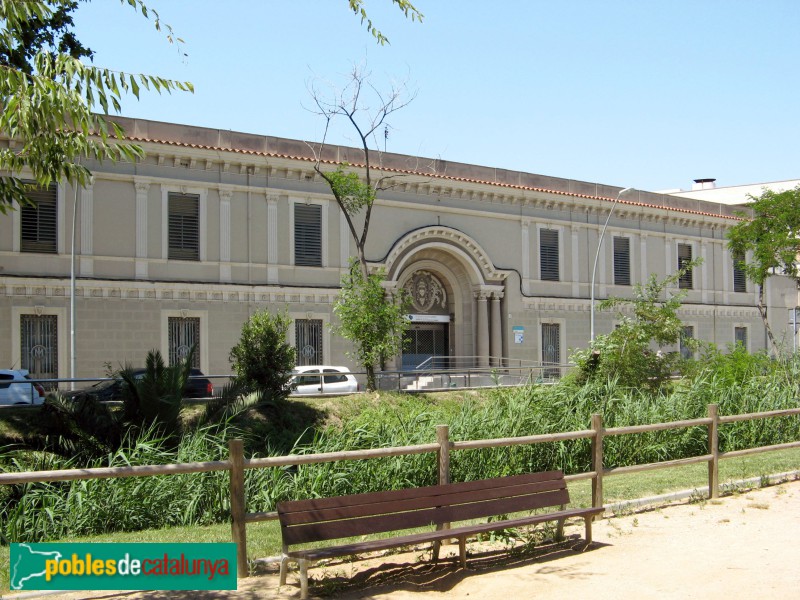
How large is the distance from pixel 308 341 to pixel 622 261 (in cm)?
1637

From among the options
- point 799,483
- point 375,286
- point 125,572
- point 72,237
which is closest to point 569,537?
point 125,572

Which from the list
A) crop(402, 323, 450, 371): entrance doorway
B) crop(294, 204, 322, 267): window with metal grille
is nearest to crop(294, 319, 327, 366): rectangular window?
crop(294, 204, 322, 267): window with metal grille

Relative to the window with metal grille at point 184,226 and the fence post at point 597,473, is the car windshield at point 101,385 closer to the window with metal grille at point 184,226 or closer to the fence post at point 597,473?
the window with metal grille at point 184,226

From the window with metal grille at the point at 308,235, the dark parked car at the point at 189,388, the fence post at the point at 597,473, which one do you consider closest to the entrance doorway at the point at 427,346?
the window with metal grille at the point at 308,235

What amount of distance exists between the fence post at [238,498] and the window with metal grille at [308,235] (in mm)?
24189

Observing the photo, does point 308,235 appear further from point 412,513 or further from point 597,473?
point 412,513

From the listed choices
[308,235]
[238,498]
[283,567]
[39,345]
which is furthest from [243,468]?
[308,235]

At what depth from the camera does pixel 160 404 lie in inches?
595

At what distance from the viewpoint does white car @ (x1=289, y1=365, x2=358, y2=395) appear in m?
25.2

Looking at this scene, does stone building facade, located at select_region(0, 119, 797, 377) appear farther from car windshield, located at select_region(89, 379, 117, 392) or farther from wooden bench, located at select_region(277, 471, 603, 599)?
wooden bench, located at select_region(277, 471, 603, 599)

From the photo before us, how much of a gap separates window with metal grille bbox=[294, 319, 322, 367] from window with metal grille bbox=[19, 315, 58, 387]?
7890mm

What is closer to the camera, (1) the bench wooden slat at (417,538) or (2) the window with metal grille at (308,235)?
(1) the bench wooden slat at (417,538)

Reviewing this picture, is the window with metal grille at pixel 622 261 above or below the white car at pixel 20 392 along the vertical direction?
above

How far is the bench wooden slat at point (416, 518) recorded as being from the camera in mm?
7828
